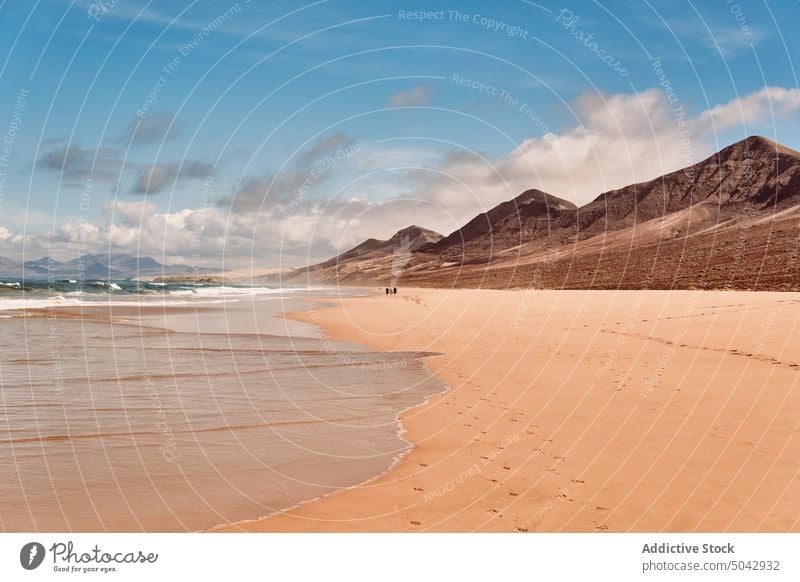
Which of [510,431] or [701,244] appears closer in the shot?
[510,431]

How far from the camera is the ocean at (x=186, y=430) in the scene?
8086mm

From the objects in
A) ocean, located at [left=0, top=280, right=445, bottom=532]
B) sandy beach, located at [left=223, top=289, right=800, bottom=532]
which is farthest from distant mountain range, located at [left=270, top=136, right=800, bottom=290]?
ocean, located at [left=0, top=280, right=445, bottom=532]

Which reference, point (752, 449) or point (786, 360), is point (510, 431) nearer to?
point (752, 449)

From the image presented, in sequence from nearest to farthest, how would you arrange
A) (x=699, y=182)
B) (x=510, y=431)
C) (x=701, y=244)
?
(x=510, y=431) → (x=701, y=244) → (x=699, y=182)

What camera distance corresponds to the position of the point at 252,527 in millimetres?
7457

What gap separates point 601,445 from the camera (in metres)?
10.2

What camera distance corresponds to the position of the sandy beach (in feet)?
24.6

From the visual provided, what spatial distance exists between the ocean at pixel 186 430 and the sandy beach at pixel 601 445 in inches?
33.8

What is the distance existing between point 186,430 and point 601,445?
7793mm

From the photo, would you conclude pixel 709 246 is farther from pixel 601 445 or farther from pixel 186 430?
pixel 186 430

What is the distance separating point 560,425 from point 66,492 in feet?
27.9

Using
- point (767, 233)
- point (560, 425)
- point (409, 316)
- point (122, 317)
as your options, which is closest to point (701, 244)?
point (767, 233)

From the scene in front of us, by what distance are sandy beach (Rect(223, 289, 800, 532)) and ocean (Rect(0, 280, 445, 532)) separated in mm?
859

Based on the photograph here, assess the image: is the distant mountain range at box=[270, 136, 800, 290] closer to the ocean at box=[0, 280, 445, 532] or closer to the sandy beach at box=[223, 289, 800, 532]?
the sandy beach at box=[223, 289, 800, 532]
